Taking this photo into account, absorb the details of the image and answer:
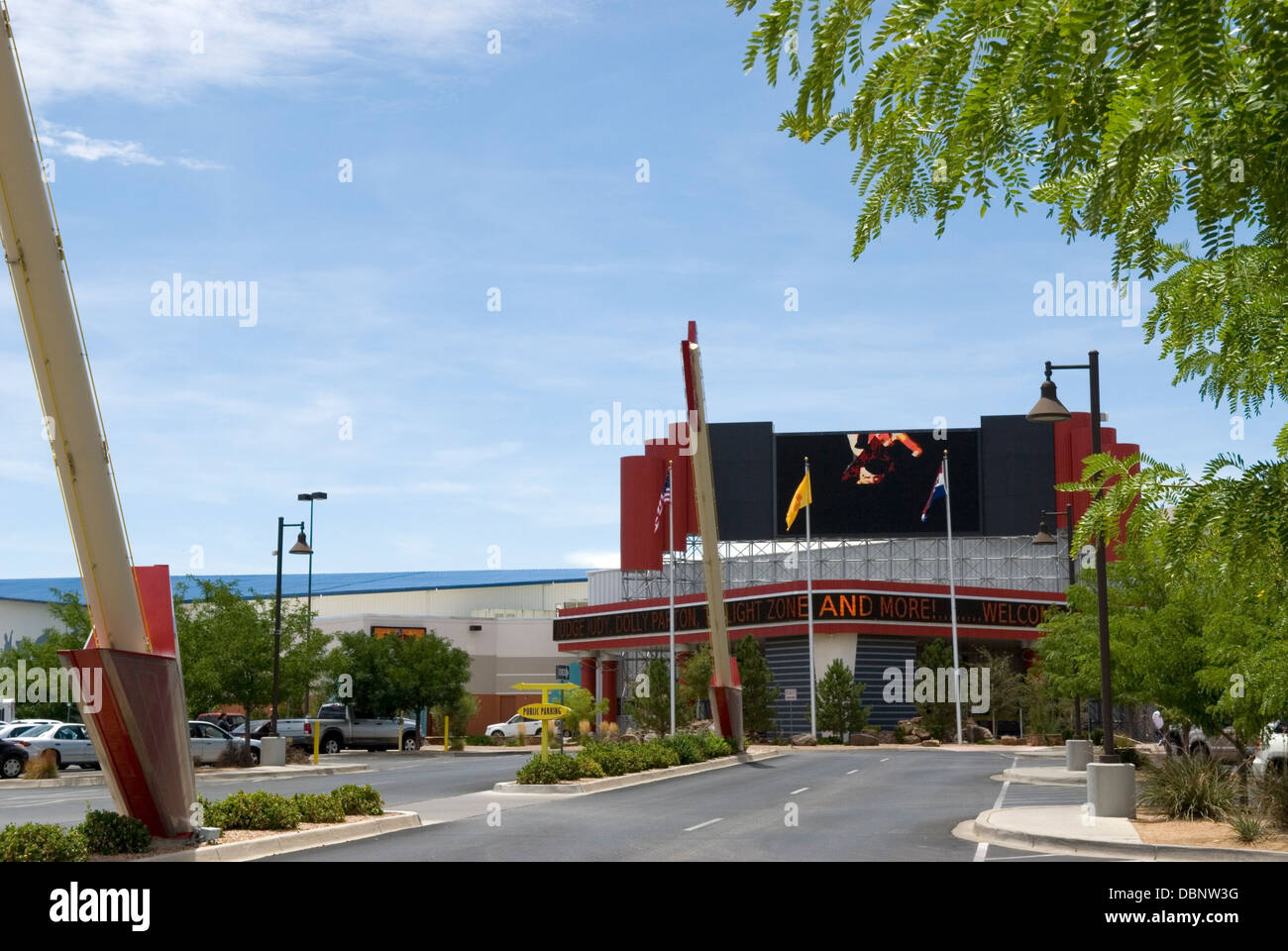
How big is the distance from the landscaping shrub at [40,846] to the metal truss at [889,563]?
56460 mm

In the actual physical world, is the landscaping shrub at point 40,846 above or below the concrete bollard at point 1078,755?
above

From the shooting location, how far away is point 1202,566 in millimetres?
6676

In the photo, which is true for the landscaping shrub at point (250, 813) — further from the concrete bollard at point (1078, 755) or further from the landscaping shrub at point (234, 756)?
the landscaping shrub at point (234, 756)

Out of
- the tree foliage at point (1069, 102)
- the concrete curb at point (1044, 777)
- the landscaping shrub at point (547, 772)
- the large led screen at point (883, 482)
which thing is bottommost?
the concrete curb at point (1044, 777)

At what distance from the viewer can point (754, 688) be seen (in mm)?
56375

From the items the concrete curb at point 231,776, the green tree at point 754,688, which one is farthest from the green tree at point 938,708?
the concrete curb at point 231,776

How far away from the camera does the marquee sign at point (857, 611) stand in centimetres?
6003

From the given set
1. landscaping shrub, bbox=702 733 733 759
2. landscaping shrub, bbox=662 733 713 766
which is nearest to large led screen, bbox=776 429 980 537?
landscaping shrub, bbox=702 733 733 759

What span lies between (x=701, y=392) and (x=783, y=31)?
35.0 metres
